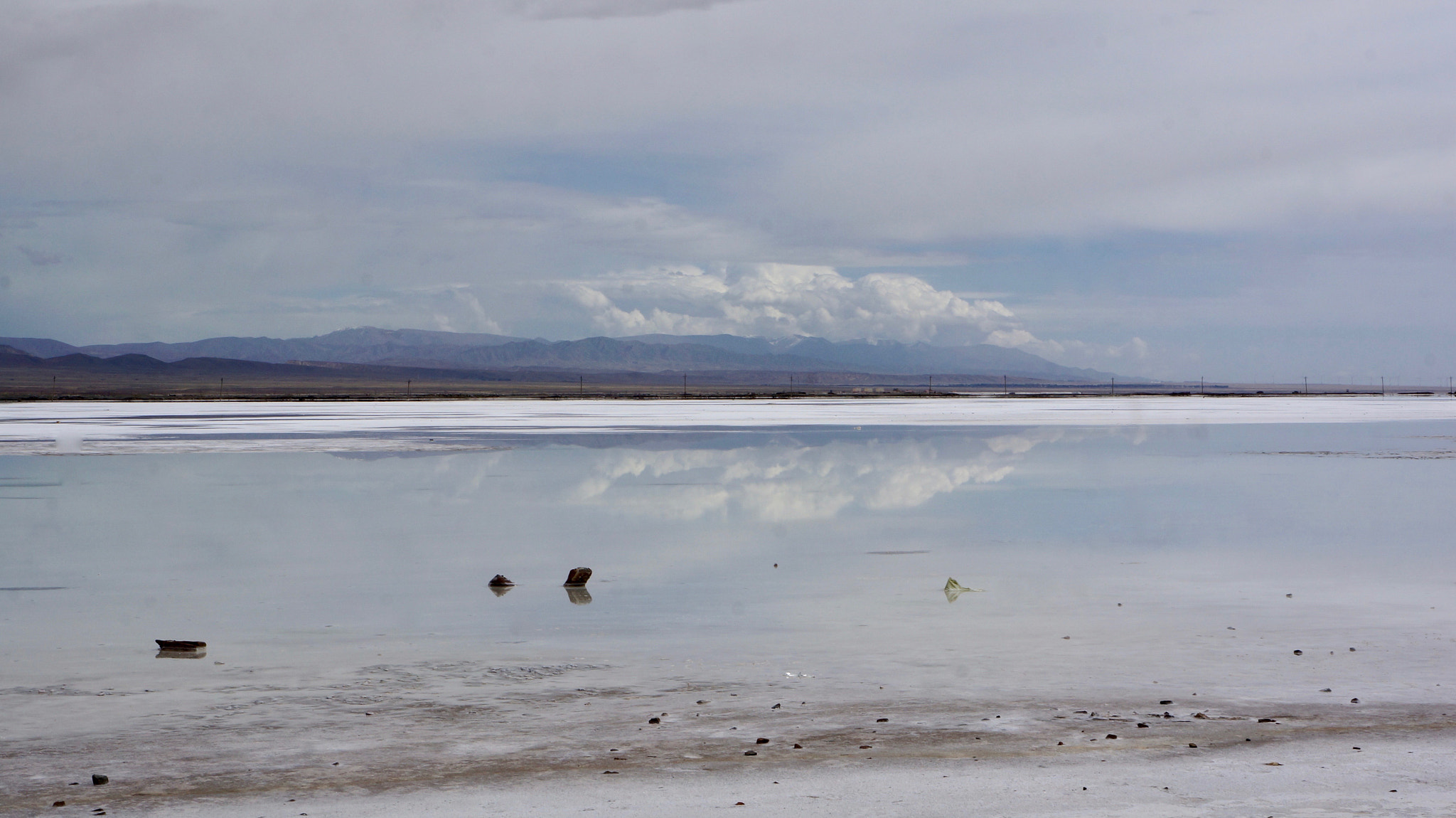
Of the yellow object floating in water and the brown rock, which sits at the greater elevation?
the yellow object floating in water

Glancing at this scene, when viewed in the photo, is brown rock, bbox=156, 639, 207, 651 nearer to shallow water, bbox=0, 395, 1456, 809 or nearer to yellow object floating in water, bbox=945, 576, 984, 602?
shallow water, bbox=0, 395, 1456, 809

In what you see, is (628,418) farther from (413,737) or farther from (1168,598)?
(413,737)

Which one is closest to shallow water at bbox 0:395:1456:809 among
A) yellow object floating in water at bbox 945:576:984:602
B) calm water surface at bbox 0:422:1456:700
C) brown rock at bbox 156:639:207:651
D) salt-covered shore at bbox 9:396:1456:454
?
calm water surface at bbox 0:422:1456:700

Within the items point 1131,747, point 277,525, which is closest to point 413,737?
point 1131,747

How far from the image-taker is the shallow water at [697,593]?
28.9 ft

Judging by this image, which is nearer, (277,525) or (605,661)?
(605,661)

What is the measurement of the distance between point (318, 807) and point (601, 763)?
61.0 inches

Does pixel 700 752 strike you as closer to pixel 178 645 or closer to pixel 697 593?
pixel 178 645

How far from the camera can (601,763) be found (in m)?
7.10

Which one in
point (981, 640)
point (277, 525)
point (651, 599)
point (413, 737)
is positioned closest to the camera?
point (413, 737)

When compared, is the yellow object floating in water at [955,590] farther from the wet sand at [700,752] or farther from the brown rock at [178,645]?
the brown rock at [178,645]

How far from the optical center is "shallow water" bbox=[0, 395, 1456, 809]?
28.9 ft

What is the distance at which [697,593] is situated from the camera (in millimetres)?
12633

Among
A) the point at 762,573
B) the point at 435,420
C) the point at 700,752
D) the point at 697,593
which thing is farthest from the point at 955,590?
the point at 435,420
